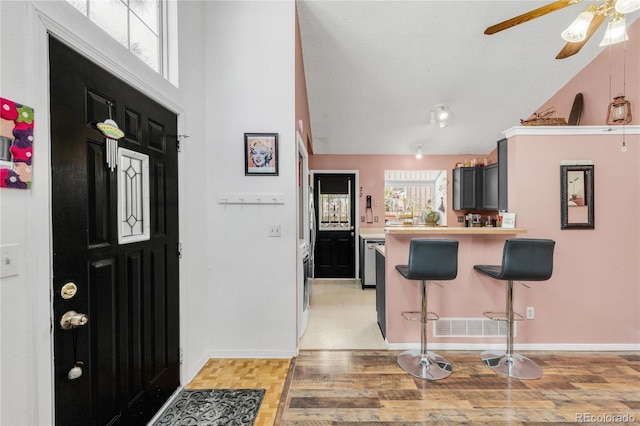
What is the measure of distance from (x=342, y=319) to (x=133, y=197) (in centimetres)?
258

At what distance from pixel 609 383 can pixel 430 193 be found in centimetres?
394

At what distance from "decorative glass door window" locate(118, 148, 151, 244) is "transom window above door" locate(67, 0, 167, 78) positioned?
0.69 metres

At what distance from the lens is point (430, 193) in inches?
225

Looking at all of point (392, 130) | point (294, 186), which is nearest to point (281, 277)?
point (294, 186)

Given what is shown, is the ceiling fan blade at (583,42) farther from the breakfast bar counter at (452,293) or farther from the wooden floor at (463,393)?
A: the wooden floor at (463,393)

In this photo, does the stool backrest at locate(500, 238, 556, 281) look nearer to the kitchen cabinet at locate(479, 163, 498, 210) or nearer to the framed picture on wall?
the framed picture on wall

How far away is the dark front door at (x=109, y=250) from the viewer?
118 centimetres

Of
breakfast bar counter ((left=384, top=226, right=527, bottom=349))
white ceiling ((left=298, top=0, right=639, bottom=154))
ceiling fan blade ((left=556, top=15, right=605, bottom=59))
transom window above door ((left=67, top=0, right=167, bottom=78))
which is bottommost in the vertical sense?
breakfast bar counter ((left=384, top=226, right=527, bottom=349))

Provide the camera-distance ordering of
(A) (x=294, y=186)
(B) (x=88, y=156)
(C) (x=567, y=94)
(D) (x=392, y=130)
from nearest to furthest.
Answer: (B) (x=88, y=156), (A) (x=294, y=186), (C) (x=567, y=94), (D) (x=392, y=130)

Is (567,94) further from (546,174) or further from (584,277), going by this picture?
(584,277)

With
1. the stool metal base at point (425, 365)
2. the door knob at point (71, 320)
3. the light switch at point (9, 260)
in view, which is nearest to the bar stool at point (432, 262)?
the stool metal base at point (425, 365)

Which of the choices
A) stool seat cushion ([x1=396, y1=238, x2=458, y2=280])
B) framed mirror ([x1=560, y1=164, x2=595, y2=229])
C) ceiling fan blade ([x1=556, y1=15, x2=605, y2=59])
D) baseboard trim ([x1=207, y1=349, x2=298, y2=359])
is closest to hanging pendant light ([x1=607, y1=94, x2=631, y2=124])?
framed mirror ([x1=560, y1=164, x2=595, y2=229])

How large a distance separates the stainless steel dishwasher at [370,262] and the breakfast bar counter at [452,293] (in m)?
1.95

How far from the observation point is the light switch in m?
0.97
